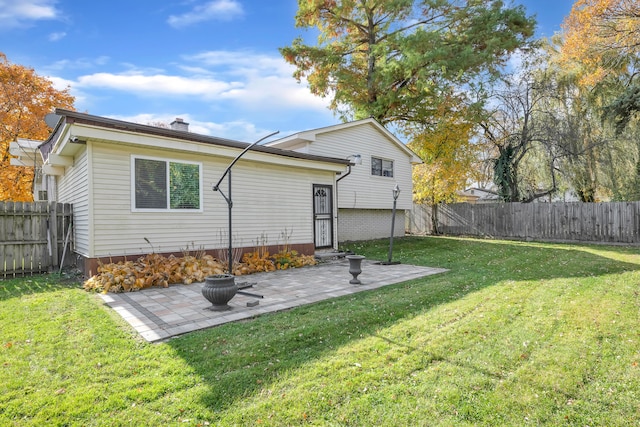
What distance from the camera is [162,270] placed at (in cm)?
670

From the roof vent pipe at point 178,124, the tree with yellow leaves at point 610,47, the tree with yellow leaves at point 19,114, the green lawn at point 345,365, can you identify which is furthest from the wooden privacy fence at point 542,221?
the tree with yellow leaves at point 19,114

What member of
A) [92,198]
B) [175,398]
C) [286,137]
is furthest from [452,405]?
[286,137]

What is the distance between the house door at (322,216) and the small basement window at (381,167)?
445cm

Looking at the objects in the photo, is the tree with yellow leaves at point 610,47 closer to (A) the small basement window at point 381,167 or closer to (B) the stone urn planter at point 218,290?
(A) the small basement window at point 381,167

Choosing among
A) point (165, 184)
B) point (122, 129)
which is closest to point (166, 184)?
point (165, 184)

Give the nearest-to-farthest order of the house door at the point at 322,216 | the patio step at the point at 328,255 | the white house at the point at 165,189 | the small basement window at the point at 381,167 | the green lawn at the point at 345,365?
the green lawn at the point at 345,365 < the white house at the point at 165,189 < the patio step at the point at 328,255 < the house door at the point at 322,216 < the small basement window at the point at 381,167

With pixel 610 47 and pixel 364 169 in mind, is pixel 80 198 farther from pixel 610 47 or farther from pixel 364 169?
pixel 610 47

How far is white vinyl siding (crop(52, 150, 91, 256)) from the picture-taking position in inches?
266

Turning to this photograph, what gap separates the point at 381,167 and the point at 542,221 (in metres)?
7.63

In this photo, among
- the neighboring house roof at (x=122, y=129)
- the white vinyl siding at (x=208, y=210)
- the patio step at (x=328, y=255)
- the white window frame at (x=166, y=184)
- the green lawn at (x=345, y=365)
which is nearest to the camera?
the green lawn at (x=345, y=365)

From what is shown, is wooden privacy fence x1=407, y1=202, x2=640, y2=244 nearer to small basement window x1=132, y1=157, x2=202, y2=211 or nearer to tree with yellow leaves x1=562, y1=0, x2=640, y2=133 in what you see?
tree with yellow leaves x1=562, y1=0, x2=640, y2=133

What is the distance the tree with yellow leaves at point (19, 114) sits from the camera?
14898mm

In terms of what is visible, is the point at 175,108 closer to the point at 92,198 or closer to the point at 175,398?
the point at 92,198

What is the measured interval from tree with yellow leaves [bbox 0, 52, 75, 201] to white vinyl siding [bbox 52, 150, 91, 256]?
951 cm
